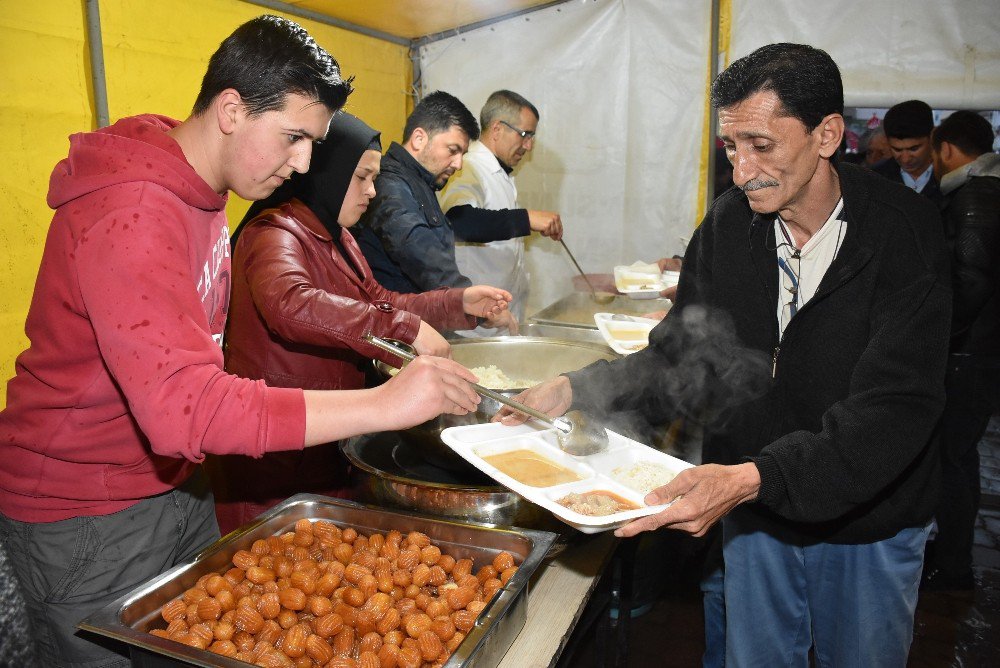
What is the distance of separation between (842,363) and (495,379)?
1.23m

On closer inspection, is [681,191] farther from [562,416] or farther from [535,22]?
[562,416]

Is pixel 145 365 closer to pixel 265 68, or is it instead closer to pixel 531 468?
pixel 265 68

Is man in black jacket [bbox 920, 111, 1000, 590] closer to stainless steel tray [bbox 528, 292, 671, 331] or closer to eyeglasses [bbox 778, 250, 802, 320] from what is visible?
stainless steel tray [bbox 528, 292, 671, 331]

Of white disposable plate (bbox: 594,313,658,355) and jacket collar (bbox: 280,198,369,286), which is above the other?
jacket collar (bbox: 280,198,369,286)

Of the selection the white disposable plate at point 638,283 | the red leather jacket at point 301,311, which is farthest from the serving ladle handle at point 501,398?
the white disposable plate at point 638,283

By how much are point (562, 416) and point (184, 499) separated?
1069 mm

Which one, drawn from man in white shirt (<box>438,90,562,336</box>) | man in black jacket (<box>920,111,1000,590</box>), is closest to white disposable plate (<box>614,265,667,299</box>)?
man in white shirt (<box>438,90,562,336</box>)

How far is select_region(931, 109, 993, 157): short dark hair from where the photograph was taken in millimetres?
3699

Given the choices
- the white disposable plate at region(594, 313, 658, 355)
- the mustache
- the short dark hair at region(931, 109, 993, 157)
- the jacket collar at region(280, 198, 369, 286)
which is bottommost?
the white disposable plate at region(594, 313, 658, 355)

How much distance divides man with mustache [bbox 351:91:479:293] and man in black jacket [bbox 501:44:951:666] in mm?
1466

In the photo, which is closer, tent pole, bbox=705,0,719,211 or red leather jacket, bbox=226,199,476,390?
red leather jacket, bbox=226,199,476,390

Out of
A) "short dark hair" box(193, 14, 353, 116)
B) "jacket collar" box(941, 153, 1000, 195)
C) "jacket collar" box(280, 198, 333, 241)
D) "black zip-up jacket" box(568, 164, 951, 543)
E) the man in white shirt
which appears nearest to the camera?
"short dark hair" box(193, 14, 353, 116)

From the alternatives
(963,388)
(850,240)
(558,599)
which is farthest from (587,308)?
(558,599)

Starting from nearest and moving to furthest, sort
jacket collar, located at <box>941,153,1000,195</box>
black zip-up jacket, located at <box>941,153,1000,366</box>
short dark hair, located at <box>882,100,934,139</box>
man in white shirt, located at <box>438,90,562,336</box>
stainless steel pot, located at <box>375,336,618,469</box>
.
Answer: stainless steel pot, located at <box>375,336,618,469</box>, black zip-up jacket, located at <box>941,153,1000,366</box>, jacket collar, located at <box>941,153,1000,195</box>, man in white shirt, located at <box>438,90,562,336</box>, short dark hair, located at <box>882,100,934,139</box>
